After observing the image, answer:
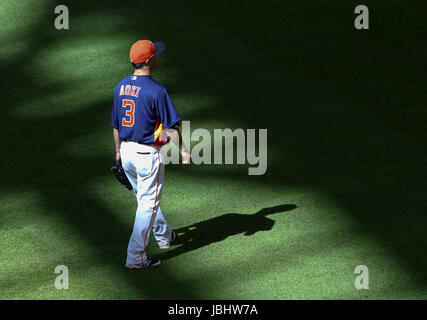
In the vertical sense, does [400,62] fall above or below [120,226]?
above

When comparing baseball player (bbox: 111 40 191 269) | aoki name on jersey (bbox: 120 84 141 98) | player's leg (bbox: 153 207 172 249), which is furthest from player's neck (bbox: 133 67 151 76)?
player's leg (bbox: 153 207 172 249)

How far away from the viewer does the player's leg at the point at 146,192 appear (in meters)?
5.89

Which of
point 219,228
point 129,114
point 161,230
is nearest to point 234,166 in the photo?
point 219,228

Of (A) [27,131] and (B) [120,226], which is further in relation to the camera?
(A) [27,131]

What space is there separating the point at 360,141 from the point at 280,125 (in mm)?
1058

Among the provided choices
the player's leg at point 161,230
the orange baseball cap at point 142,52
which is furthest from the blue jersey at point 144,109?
Result: the player's leg at point 161,230

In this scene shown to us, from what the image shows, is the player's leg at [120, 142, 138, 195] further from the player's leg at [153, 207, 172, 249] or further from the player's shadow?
the player's shadow

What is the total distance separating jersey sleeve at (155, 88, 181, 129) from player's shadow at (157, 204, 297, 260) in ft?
4.26

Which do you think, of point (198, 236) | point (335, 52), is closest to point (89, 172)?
point (198, 236)

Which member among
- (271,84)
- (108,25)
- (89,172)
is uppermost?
(108,25)

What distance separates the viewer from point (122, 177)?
6281 mm

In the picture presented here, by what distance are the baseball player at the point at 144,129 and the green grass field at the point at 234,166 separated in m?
0.63

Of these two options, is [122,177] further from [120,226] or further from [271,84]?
[271,84]

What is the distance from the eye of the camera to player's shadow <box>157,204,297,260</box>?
660 cm
